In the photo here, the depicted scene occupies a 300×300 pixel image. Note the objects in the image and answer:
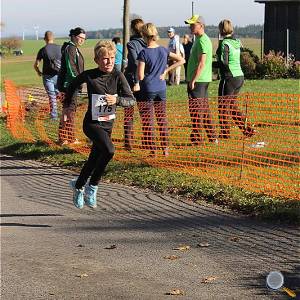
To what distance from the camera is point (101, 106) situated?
7.77 m

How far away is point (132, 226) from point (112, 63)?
162 centimetres

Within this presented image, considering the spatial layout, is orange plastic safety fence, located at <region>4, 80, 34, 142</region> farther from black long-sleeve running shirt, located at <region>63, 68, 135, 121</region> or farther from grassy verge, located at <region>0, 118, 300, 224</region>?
black long-sleeve running shirt, located at <region>63, 68, 135, 121</region>

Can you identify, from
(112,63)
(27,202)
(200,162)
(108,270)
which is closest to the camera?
(108,270)

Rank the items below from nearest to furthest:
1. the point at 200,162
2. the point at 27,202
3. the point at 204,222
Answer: the point at 204,222 → the point at 27,202 → the point at 200,162

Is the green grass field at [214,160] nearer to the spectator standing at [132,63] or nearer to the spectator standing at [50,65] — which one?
the spectator standing at [132,63]

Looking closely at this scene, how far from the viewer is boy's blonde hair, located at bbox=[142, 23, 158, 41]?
1040 centimetres

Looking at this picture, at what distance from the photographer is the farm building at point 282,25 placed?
3262 centimetres

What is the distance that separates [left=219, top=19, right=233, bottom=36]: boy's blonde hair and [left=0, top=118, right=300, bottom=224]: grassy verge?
2.87 metres

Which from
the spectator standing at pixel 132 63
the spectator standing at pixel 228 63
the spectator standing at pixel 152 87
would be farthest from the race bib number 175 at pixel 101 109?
the spectator standing at pixel 228 63

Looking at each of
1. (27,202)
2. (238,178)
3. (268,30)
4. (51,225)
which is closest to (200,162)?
(238,178)

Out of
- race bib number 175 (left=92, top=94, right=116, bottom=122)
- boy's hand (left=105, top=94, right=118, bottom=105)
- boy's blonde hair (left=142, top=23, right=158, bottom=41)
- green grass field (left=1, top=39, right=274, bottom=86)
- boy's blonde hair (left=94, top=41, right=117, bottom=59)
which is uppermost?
boy's blonde hair (left=142, top=23, right=158, bottom=41)

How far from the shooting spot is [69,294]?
17.4 feet

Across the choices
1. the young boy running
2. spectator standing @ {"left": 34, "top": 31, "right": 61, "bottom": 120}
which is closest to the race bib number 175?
the young boy running

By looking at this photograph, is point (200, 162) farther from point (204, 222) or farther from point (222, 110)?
point (204, 222)
